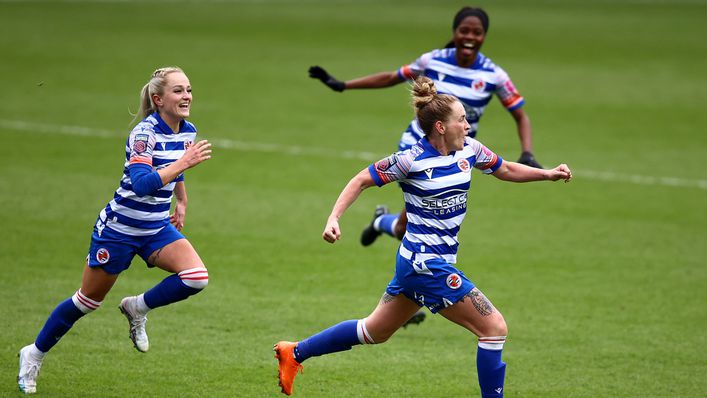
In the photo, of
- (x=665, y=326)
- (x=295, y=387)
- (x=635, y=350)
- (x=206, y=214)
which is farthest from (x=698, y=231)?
(x=295, y=387)

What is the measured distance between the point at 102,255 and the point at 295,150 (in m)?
9.28

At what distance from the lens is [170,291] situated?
7.26 m

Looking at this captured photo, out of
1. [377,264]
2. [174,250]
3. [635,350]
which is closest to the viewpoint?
[174,250]

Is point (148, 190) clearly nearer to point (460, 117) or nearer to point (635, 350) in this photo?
point (460, 117)

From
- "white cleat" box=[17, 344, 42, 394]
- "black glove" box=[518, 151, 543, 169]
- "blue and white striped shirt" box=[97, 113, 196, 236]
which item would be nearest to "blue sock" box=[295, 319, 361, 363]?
"blue and white striped shirt" box=[97, 113, 196, 236]

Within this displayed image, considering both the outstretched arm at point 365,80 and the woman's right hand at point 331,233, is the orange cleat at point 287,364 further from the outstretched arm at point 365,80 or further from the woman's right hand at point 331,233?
the outstretched arm at point 365,80

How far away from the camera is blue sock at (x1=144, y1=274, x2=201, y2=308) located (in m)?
7.23

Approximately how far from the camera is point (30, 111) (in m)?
18.2

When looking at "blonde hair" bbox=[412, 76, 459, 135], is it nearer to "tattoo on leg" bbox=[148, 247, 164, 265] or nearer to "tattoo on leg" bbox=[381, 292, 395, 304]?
"tattoo on leg" bbox=[381, 292, 395, 304]

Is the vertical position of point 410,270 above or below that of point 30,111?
above

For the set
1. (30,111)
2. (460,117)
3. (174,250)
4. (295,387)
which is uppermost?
(460,117)

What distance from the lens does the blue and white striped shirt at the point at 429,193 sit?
654 cm

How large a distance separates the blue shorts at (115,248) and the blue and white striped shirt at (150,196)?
4 cm

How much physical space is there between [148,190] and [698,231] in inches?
316
